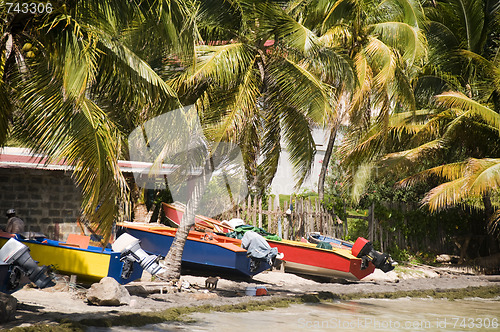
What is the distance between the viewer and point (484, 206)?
1956 cm

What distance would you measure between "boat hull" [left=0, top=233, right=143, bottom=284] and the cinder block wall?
2887 millimetres

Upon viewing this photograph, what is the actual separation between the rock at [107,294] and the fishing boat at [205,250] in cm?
326

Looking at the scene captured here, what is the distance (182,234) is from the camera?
40.7 ft

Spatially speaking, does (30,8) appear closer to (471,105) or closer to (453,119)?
(471,105)

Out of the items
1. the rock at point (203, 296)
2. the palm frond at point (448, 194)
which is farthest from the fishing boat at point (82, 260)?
the palm frond at point (448, 194)

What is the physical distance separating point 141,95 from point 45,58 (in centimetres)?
136

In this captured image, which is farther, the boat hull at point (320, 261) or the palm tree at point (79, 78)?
the boat hull at point (320, 261)

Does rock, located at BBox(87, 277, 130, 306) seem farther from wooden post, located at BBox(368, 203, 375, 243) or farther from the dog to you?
wooden post, located at BBox(368, 203, 375, 243)

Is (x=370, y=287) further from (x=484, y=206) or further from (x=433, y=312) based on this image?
(x=484, y=206)

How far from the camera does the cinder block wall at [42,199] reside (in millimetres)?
13594

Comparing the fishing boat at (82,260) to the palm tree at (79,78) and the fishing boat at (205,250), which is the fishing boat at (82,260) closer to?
the fishing boat at (205,250)

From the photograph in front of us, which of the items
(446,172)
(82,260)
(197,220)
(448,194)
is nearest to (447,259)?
(446,172)

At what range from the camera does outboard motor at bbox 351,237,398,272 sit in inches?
549

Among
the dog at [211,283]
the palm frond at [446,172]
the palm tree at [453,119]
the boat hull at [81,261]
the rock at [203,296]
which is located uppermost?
the palm tree at [453,119]
